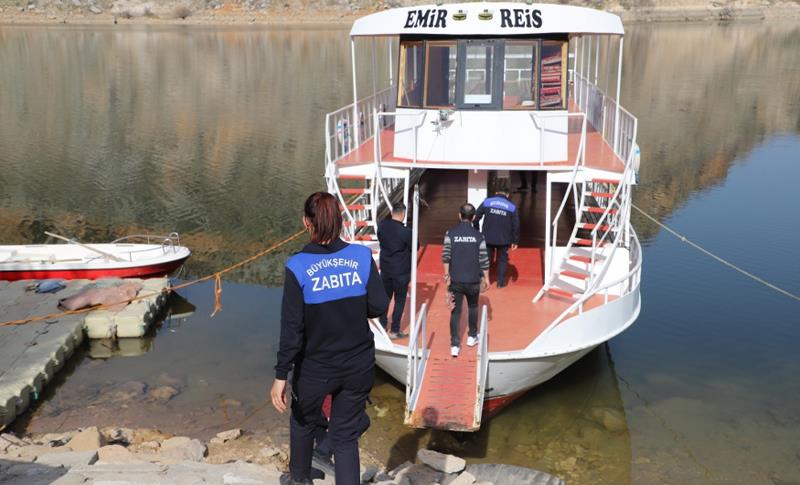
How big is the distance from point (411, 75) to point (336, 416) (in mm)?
8705

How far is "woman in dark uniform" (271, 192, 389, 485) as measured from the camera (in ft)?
16.9

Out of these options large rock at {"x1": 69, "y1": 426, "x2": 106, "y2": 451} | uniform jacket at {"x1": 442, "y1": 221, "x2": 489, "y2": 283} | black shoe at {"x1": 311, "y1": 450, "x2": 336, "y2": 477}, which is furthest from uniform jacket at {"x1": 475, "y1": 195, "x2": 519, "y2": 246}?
→ large rock at {"x1": 69, "y1": 426, "x2": 106, "y2": 451}

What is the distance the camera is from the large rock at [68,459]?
7.99 m

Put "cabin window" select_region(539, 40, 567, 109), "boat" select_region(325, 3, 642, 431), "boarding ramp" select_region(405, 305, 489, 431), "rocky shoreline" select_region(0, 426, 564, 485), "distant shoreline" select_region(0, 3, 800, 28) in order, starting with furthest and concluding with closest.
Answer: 1. "distant shoreline" select_region(0, 3, 800, 28)
2. "cabin window" select_region(539, 40, 567, 109)
3. "boat" select_region(325, 3, 642, 431)
4. "boarding ramp" select_region(405, 305, 489, 431)
5. "rocky shoreline" select_region(0, 426, 564, 485)

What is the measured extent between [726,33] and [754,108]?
1850 inches

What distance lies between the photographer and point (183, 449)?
997 centimetres

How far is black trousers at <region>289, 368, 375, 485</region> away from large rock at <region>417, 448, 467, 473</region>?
374cm

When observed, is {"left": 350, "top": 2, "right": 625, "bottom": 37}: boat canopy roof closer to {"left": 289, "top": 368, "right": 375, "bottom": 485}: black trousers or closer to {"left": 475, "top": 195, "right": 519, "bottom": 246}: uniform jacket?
{"left": 475, "top": 195, "right": 519, "bottom": 246}: uniform jacket

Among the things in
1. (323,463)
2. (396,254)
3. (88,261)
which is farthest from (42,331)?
(323,463)

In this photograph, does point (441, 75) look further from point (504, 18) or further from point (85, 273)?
point (85, 273)

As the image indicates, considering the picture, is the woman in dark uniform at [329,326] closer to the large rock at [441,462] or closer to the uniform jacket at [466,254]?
the large rock at [441,462]

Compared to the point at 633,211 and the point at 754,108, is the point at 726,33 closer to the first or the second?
the point at 754,108

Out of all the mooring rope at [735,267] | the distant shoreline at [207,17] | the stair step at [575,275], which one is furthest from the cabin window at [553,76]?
the distant shoreline at [207,17]

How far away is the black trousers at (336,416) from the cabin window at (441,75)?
8.14 metres
